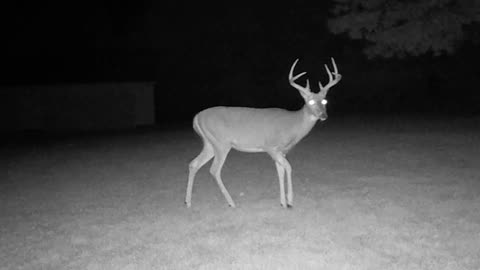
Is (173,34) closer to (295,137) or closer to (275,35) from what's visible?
(275,35)

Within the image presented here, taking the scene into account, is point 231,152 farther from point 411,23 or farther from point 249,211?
point 411,23

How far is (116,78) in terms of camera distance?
830 inches

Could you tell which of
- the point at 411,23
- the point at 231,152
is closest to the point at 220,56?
the point at 411,23

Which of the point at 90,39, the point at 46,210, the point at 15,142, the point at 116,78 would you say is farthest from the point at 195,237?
the point at 90,39

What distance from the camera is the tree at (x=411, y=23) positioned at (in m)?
14.8

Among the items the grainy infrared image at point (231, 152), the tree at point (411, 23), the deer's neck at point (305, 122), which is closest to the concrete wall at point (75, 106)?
the grainy infrared image at point (231, 152)

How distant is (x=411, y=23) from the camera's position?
50.2 ft

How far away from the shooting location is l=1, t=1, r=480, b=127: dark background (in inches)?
870

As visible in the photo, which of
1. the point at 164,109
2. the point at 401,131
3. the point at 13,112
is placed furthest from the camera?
the point at 164,109

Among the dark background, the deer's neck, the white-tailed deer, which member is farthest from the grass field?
the dark background

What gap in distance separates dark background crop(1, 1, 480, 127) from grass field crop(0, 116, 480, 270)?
12.1 m

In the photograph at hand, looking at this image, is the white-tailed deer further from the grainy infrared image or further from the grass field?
the grass field

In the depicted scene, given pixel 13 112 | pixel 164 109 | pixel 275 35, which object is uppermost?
pixel 275 35

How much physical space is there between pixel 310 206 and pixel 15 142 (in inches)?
431
